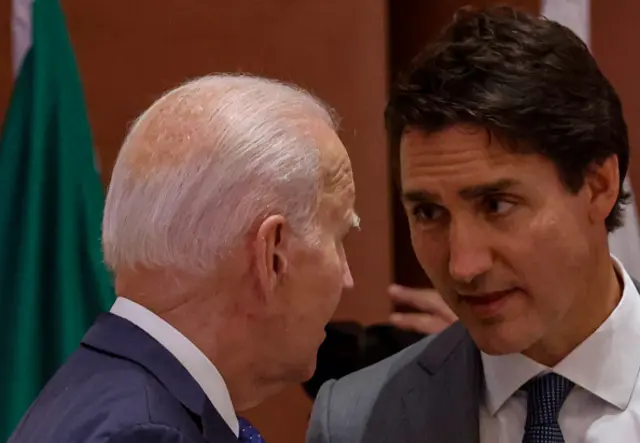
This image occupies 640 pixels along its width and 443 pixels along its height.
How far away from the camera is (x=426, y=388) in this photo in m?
1.36

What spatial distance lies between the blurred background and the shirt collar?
2.41 ft

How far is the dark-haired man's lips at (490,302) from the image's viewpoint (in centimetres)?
121

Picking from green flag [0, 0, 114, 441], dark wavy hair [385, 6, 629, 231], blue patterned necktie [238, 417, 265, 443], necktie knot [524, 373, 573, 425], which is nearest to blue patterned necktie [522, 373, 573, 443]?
necktie knot [524, 373, 573, 425]

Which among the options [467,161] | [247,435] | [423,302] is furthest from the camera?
[423,302]

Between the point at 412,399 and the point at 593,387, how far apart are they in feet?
0.89

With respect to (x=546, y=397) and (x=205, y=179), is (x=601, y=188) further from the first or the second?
(x=205, y=179)

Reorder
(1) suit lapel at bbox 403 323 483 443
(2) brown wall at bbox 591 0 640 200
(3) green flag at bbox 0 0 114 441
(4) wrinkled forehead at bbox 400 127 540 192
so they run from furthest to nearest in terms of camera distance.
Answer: (2) brown wall at bbox 591 0 640 200, (3) green flag at bbox 0 0 114 441, (1) suit lapel at bbox 403 323 483 443, (4) wrinkled forehead at bbox 400 127 540 192

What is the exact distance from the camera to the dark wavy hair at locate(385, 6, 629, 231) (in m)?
1.18

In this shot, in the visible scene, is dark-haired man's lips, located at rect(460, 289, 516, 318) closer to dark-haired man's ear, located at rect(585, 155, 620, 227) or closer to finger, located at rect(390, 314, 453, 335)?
dark-haired man's ear, located at rect(585, 155, 620, 227)

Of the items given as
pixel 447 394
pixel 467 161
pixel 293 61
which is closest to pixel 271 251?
pixel 467 161

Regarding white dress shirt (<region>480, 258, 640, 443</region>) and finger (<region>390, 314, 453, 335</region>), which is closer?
white dress shirt (<region>480, 258, 640, 443</region>)

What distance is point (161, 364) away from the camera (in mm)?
891

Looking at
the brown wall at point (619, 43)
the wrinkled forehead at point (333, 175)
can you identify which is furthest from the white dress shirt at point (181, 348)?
the brown wall at point (619, 43)

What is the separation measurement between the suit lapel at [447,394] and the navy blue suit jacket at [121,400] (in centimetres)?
46
